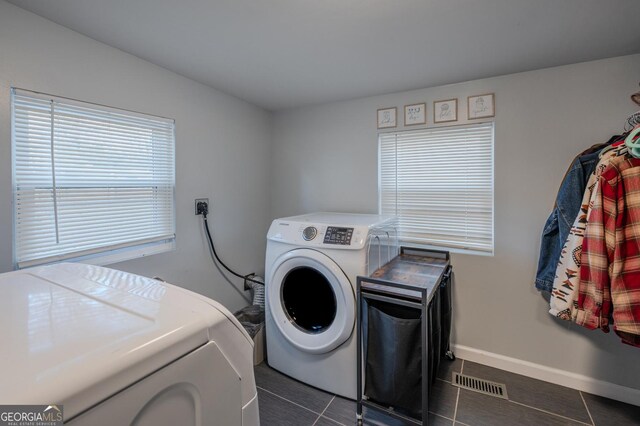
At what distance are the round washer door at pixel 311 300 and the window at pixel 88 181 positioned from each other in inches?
33.6

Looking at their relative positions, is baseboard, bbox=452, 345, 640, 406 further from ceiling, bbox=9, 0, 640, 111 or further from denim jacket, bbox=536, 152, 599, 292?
ceiling, bbox=9, 0, 640, 111

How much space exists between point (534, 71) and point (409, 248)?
1.50 m

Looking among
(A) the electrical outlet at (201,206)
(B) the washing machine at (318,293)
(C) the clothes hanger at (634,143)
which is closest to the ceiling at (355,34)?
(C) the clothes hanger at (634,143)

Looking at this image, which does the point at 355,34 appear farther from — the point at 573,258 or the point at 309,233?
the point at 573,258

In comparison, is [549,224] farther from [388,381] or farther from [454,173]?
[388,381]

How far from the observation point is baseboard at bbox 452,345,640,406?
175 cm

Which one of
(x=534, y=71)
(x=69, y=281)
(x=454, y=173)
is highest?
(x=534, y=71)

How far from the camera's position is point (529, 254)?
196 centimetres

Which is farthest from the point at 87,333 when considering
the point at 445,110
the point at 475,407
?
the point at 445,110

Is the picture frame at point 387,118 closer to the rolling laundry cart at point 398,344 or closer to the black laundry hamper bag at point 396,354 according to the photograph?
the rolling laundry cart at point 398,344

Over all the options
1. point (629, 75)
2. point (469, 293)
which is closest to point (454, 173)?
point (469, 293)

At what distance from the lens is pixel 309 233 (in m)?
1.84

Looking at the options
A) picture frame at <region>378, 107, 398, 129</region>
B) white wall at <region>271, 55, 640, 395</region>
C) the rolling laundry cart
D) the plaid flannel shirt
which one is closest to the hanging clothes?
the plaid flannel shirt

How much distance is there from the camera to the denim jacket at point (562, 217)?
1.69 meters
